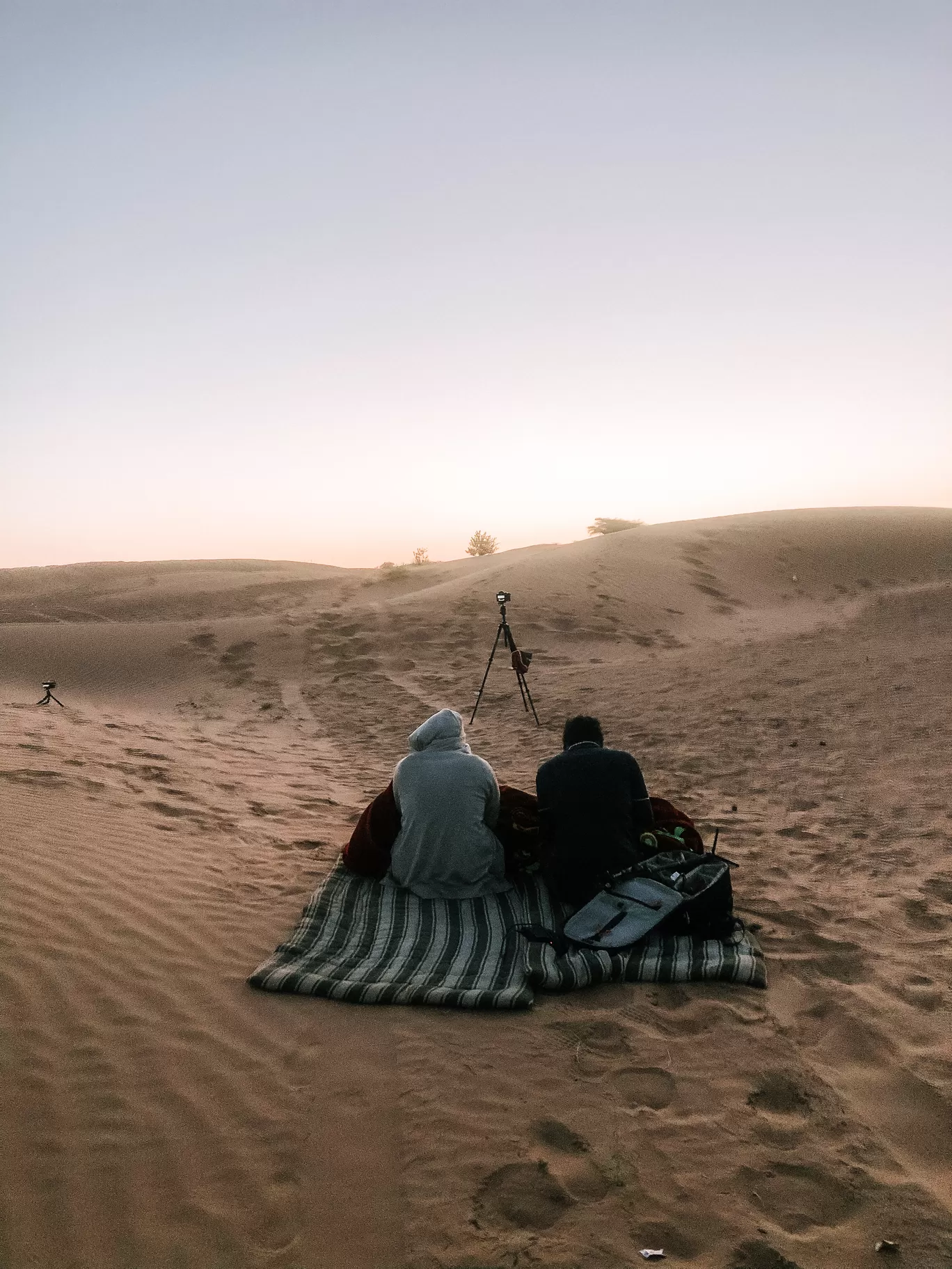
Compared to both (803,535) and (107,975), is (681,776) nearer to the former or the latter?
(107,975)

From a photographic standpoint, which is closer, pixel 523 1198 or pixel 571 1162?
pixel 523 1198

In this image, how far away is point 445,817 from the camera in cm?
480

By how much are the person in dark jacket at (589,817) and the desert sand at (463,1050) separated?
81 cm

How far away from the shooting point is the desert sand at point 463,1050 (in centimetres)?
254

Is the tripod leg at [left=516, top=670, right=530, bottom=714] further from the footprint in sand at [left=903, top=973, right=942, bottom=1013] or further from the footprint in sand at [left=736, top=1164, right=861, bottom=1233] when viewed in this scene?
the footprint in sand at [left=736, top=1164, right=861, bottom=1233]

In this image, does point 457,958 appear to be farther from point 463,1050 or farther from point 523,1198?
point 523,1198

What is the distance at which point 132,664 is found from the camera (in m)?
15.7

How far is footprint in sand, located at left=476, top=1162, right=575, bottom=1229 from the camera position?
2.56 metres

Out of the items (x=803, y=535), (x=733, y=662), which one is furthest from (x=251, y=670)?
(x=803, y=535)

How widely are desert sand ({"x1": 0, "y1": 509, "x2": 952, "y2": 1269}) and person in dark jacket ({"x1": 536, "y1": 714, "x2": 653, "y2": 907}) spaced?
2.65 ft

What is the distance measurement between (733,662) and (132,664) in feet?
36.8

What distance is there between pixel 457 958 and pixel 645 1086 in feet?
4.13

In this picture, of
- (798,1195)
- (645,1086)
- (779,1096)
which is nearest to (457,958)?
(645,1086)

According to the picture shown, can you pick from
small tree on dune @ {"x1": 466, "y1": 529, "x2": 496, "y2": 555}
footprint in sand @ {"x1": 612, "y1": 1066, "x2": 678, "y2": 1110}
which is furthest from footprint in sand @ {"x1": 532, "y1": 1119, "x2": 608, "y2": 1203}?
small tree on dune @ {"x1": 466, "y1": 529, "x2": 496, "y2": 555}
